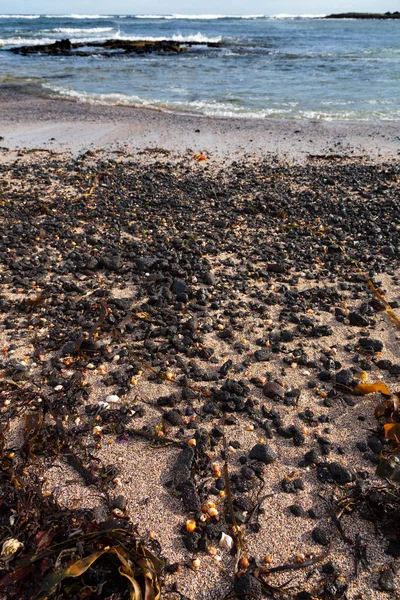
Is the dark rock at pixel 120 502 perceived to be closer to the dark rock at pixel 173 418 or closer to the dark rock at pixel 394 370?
the dark rock at pixel 173 418

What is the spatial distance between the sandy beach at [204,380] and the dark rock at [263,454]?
0.01 m

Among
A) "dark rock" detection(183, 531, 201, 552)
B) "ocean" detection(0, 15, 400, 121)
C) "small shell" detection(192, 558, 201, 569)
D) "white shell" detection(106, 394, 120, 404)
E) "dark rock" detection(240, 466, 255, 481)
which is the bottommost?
"small shell" detection(192, 558, 201, 569)

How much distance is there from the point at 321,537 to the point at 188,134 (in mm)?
10098

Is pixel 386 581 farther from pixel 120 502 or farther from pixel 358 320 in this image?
pixel 358 320

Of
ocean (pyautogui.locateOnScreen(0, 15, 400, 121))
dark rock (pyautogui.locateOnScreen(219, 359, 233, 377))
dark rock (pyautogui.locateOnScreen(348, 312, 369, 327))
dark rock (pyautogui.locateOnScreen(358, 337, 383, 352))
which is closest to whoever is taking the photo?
dark rock (pyautogui.locateOnScreen(219, 359, 233, 377))

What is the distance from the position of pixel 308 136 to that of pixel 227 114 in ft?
10.8

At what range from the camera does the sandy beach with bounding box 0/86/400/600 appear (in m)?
2.43

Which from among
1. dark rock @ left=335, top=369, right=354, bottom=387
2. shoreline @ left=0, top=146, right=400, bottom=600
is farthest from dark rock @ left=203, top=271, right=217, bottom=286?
dark rock @ left=335, top=369, right=354, bottom=387

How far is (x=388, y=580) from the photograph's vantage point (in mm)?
2275

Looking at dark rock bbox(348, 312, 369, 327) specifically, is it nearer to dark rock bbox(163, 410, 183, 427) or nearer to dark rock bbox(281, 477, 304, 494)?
dark rock bbox(281, 477, 304, 494)

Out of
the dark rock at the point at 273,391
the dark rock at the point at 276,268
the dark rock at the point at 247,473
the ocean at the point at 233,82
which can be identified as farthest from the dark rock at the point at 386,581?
the ocean at the point at 233,82

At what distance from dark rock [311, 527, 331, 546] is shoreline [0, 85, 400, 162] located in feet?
26.0

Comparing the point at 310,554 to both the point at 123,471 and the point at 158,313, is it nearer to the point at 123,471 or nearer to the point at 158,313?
the point at 123,471

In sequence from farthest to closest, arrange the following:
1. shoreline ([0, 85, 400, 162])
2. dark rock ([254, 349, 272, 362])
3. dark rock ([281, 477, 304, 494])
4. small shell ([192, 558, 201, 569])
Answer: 1. shoreline ([0, 85, 400, 162])
2. dark rock ([254, 349, 272, 362])
3. dark rock ([281, 477, 304, 494])
4. small shell ([192, 558, 201, 569])
